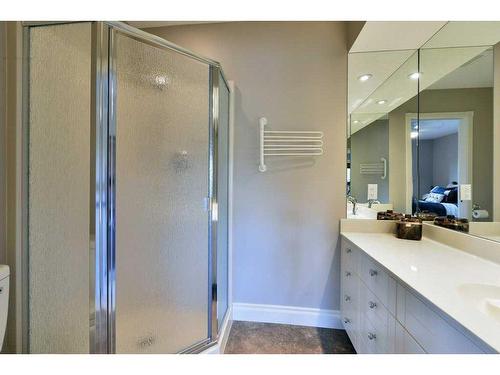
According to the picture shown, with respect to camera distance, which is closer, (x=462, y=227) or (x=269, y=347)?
(x=462, y=227)

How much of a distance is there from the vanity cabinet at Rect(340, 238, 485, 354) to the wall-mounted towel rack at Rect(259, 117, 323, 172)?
81 centimetres

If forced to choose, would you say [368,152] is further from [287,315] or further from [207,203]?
[287,315]

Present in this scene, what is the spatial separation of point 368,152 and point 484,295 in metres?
1.26

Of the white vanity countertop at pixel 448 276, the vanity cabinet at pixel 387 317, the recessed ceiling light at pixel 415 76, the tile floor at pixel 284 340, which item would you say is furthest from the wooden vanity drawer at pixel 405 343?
the recessed ceiling light at pixel 415 76

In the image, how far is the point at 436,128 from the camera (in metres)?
1.56

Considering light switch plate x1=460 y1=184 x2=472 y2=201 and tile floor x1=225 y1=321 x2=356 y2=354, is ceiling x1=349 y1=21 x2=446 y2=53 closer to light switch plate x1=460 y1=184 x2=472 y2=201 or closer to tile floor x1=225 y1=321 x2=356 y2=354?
light switch plate x1=460 y1=184 x2=472 y2=201

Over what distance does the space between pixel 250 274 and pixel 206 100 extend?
1.47m

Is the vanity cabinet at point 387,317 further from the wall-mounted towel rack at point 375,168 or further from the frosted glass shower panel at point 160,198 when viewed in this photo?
the frosted glass shower panel at point 160,198

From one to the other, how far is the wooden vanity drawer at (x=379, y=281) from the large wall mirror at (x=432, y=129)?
2.07 feet
